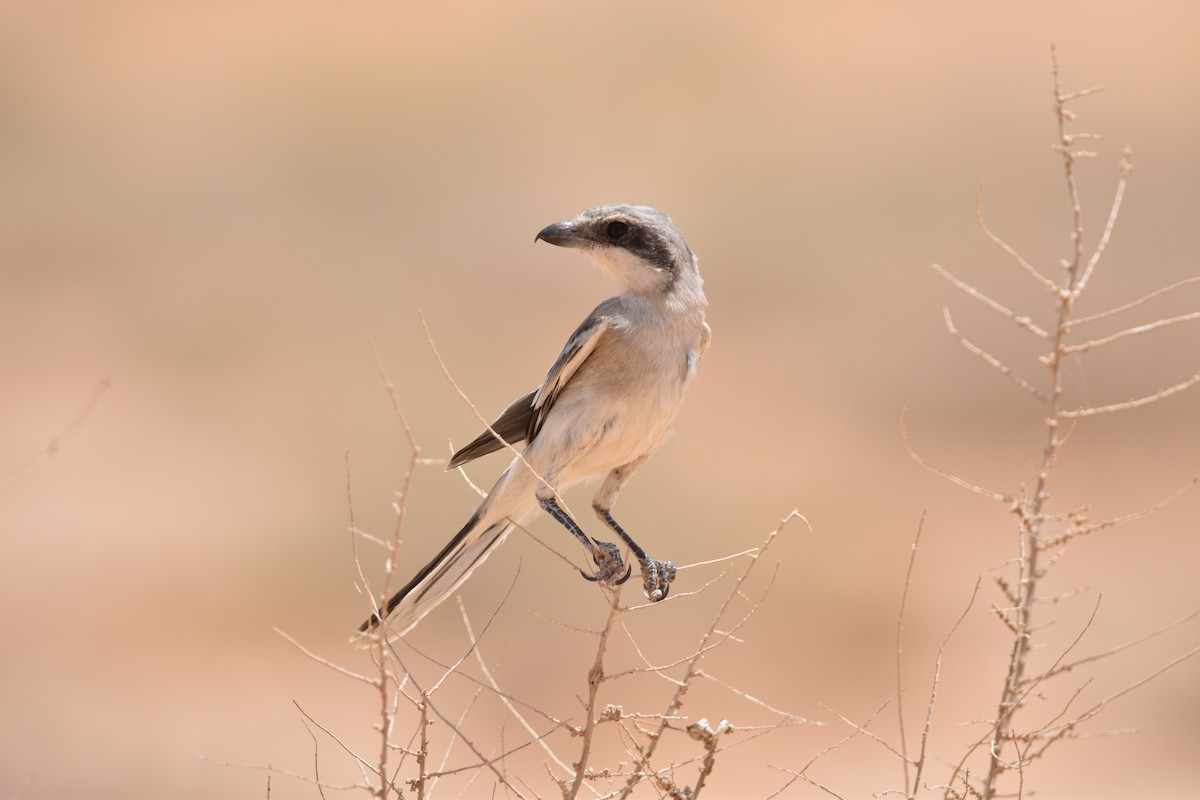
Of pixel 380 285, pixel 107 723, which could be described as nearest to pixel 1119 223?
pixel 380 285

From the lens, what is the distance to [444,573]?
233 inches

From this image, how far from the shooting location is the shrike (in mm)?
5746

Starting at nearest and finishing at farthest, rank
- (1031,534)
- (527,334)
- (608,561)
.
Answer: (1031,534) → (608,561) → (527,334)

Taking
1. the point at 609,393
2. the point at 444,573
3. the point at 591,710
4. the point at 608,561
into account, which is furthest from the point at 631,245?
the point at 591,710

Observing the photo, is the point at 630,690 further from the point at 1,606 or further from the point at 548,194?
the point at 548,194

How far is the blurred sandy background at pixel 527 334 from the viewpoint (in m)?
14.2

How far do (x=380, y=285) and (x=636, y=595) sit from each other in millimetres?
9756

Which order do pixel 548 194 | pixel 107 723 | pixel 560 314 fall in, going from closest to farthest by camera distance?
pixel 107 723 < pixel 560 314 < pixel 548 194

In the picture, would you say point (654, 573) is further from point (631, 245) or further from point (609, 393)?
point (631, 245)

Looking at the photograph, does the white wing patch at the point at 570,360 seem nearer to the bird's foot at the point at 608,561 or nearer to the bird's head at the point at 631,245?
the bird's head at the point at 631,245

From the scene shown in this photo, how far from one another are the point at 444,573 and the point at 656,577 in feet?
3.08

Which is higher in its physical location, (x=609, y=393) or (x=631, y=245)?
(x=631, y=245)

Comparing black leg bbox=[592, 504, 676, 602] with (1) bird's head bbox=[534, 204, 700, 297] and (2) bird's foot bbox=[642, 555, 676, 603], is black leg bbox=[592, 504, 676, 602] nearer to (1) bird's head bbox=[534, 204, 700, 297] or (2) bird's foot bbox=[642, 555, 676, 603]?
(2) bird's foot bbox=[642, 555, 676, 603]

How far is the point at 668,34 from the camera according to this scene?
107ft
